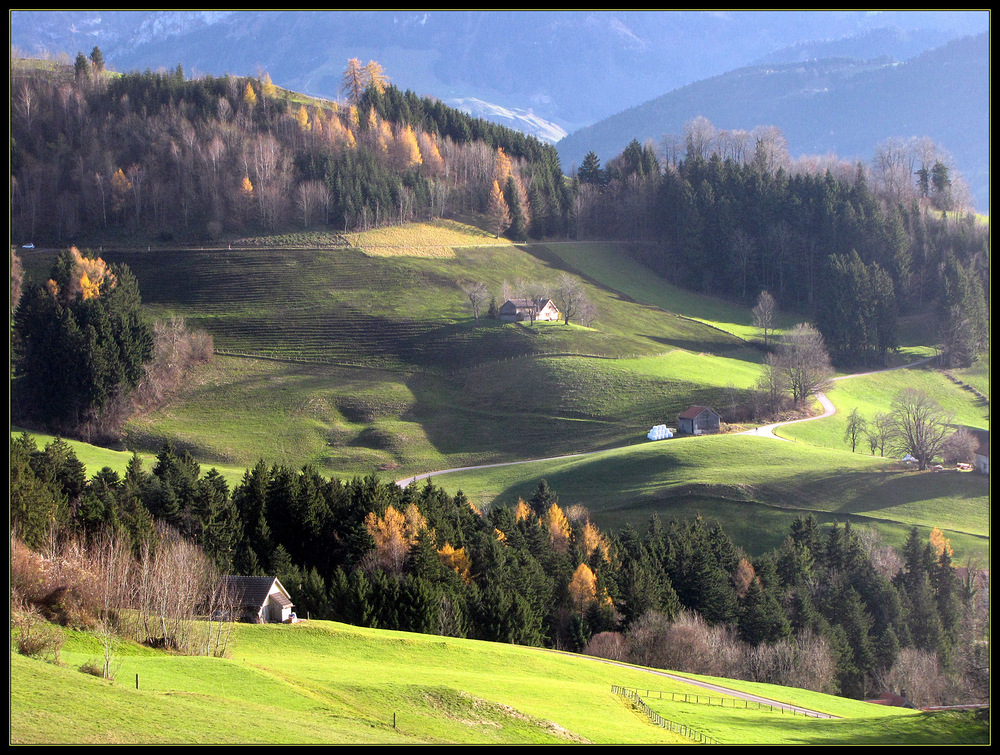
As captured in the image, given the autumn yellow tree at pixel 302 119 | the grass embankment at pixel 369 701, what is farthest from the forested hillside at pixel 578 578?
the autumn yellow tree at pixel 302 119

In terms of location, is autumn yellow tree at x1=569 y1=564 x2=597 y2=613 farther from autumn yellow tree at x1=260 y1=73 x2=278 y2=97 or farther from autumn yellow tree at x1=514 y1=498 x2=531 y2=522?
autumn yellow tree at x1=260 y1=73 x2=278 y2=97

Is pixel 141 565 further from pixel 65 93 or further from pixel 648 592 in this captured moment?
pixel 65 93

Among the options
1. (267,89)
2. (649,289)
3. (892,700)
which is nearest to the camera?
(892,700)

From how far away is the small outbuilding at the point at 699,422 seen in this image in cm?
8444

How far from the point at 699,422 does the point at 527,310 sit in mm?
35801

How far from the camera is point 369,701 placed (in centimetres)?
2422

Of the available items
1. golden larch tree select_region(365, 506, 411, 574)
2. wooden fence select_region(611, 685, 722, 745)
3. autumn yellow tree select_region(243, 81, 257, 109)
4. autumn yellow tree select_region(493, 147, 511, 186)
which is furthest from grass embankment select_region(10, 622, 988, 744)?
autumn yellow tree select_region(243, 81, 257, 109)

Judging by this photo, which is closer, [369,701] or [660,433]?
[369,701]

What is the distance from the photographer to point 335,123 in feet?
495

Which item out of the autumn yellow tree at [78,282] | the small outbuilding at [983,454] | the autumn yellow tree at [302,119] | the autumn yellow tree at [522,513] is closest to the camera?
the autumn yellow tree at [522,513]

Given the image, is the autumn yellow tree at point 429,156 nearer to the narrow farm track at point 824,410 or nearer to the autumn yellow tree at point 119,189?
the autumn yellow tree at point 119,189

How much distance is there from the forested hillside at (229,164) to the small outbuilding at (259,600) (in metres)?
95.7

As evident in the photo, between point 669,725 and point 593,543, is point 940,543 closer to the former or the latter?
point 593,543

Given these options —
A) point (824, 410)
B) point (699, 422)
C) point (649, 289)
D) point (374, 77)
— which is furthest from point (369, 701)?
point (374, 77)
